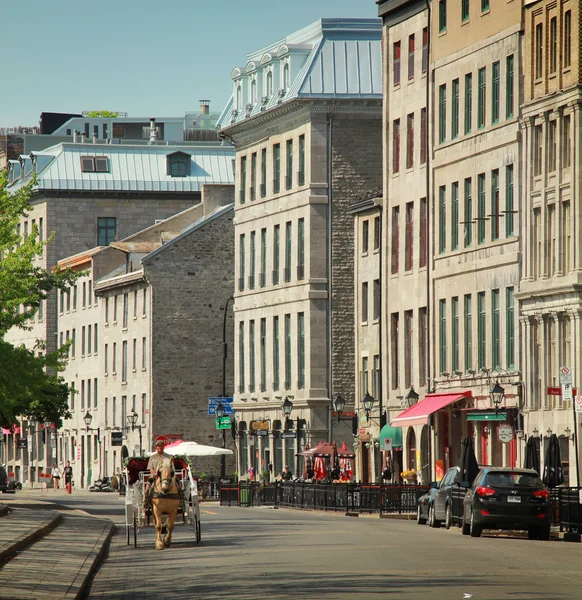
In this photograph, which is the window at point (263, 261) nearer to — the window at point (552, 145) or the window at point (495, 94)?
the window at point (495, 94)

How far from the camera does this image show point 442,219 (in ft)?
216

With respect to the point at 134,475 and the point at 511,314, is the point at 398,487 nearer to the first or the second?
the point at 511,314

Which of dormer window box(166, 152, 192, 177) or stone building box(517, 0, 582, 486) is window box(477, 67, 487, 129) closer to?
stone building box(517, 0, 582, 486)

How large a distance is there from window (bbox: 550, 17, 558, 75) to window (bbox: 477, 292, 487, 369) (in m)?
9.23

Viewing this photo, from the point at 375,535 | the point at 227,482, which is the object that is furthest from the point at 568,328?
the point at 227,482

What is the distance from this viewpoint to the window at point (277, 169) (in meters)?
86.4

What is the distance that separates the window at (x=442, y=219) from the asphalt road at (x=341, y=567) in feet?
96.5

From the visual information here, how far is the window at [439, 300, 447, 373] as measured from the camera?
213ft

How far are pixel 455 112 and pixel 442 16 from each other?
379 cm

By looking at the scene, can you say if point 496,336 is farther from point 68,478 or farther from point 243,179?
point 68,478

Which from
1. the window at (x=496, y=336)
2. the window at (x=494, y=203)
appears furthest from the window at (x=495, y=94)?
the window at (x=496, y=336)

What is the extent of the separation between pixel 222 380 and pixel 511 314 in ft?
135

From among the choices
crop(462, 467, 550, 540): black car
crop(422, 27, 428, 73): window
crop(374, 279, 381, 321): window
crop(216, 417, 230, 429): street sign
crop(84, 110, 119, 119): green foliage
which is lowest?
crop(462, 467, 550, 540): black car

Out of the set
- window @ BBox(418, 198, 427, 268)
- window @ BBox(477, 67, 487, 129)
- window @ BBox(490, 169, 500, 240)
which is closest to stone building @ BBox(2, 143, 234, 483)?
window @ BBox(418, 198, 427, 268)
